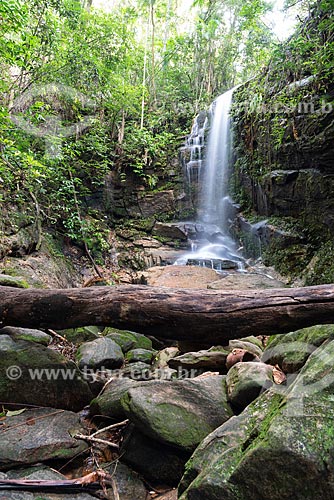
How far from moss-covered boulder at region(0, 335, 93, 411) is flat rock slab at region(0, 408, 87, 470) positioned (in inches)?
5.8

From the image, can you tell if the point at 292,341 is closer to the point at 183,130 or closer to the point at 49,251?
the point at 49,251

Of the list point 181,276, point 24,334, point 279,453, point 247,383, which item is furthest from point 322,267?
point 279,453

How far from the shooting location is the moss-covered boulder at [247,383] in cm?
212

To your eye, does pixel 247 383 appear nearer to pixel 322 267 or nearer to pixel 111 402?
pixel 111 402

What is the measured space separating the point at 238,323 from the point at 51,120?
929 centimetres

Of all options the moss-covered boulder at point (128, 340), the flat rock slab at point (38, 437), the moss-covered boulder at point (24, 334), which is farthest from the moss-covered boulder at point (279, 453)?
the moss-covered boulder at point (128, 340)

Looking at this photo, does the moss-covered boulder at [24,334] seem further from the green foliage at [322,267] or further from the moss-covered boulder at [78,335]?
the green foliage at [322,267]

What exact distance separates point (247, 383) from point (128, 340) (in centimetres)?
277

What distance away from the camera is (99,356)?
3.75 m

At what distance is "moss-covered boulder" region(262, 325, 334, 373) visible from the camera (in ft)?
7.60

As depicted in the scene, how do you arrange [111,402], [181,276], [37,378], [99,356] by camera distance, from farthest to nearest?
[181,276] < [99,356] < [37,378] < [111,402]

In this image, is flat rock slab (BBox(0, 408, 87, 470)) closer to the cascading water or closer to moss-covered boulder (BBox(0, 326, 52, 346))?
moss-covered boulder (BBox(0, 326, 52, 346))

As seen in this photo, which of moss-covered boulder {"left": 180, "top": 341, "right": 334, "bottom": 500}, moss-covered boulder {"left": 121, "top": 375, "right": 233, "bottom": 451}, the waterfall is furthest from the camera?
the waterfall

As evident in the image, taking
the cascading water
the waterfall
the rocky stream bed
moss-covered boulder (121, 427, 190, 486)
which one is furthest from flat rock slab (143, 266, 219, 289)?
moss-covered boulder (121, 427, 190, 486)
